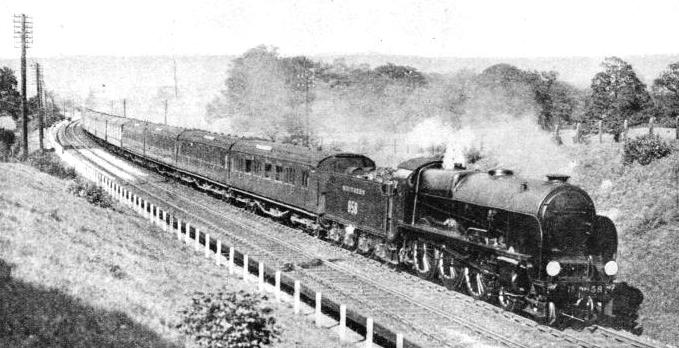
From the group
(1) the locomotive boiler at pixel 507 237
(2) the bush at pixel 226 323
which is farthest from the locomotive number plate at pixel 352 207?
(2) the bush at pixel 226 323

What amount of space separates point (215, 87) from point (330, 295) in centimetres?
16406

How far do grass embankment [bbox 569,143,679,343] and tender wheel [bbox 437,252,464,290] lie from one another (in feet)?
15.1

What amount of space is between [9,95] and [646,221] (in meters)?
77.2

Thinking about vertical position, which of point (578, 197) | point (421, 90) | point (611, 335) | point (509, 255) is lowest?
point (611, 335)

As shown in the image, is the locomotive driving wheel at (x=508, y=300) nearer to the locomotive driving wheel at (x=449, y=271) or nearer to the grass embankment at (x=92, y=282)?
the locomotive driving wheel at (x=449, y=271)

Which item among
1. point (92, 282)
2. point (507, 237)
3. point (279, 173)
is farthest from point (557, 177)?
point (279, 173)

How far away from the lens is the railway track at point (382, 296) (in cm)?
1170

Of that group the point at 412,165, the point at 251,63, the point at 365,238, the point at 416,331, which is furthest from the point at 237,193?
the point at 251,63

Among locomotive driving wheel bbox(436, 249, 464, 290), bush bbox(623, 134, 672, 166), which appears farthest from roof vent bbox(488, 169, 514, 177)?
bush bbox(623, 134, 672, 166)

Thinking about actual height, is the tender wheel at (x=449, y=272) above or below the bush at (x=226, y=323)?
below

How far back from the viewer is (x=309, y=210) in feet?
68.3

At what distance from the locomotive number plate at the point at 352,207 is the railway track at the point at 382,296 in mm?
1338

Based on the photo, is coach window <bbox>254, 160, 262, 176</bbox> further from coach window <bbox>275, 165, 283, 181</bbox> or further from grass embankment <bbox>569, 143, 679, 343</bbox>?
grass embankment <bbox>569, 143, 679, 343</bbox>

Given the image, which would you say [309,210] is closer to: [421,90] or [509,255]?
[509,255]
